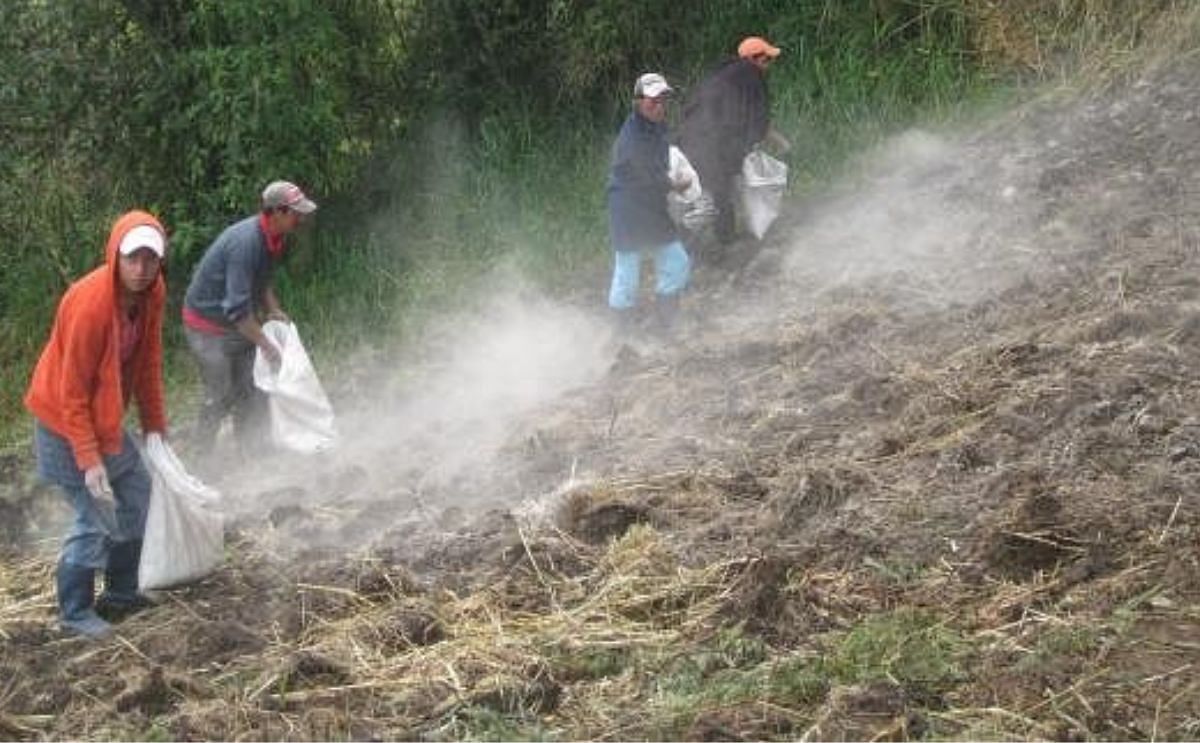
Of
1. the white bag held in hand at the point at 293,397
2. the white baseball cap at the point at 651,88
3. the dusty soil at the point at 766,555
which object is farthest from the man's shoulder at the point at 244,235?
the white baseball cap at the point at 651,88

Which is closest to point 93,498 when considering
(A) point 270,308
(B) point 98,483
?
(B) point 98,483

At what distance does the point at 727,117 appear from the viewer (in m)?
10.2

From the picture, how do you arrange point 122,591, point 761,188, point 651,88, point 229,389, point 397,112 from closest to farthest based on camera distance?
1. point 122,591
2. point 229,389
3. point 651,88
4. point 761,188
5. point 397,112

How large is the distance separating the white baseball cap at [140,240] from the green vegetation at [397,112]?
549 centimetres

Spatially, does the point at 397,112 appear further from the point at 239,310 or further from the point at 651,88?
the point at 239,310

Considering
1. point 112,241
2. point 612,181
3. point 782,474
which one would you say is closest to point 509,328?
point 612,181

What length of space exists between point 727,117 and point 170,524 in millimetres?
5172

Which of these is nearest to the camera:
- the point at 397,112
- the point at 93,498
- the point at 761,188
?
the point at 93,498

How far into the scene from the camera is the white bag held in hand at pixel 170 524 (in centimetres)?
605

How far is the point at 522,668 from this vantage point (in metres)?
5.04

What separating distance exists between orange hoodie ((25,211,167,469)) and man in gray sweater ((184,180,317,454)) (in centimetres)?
186

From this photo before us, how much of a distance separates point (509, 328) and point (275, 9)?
2.68m

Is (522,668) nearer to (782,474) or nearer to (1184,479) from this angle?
(782,474)

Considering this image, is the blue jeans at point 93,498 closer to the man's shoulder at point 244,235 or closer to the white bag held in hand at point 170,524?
the white bag held in hand at point 170,524
